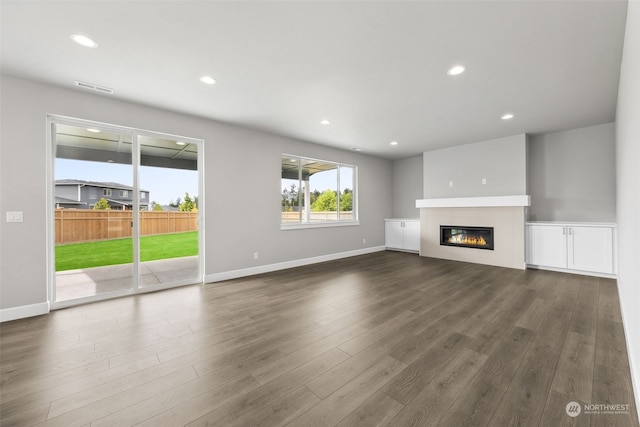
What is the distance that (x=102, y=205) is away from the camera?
12.0 feet

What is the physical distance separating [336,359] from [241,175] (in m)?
3.63

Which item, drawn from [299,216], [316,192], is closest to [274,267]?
[299,216]

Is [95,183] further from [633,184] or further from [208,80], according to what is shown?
[633,184]

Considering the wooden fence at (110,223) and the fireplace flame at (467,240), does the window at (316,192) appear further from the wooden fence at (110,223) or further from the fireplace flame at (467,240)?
the fireplace flame at (467,240)

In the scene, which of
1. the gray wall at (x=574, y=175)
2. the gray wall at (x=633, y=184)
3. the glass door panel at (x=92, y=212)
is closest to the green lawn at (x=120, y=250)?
the glass door panel at (x=92, y=212)

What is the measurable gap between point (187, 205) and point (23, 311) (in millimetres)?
2190

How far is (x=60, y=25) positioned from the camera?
216cm

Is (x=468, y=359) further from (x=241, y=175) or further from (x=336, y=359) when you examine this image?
(x=241, y=175)

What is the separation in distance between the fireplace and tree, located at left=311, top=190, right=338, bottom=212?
267 centimetres

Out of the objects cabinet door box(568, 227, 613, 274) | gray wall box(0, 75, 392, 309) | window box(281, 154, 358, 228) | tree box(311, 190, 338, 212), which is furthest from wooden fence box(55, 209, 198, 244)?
cabinet door box(568, 227, 613, 274)

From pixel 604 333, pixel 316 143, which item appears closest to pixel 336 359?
pixel 604 333

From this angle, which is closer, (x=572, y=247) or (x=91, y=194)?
(x=91, y=194)

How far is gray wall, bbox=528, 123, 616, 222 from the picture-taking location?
4742mm

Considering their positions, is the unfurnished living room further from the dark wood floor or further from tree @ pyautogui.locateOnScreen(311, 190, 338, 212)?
tree @ pyautogui.locateOnScreen(311, 190, 338, 212)
